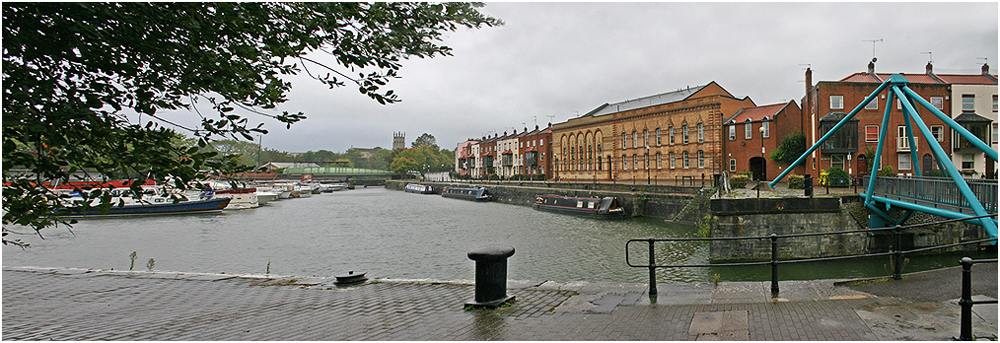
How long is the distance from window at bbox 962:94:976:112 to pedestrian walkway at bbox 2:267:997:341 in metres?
33.2

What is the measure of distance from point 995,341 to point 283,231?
2696cm

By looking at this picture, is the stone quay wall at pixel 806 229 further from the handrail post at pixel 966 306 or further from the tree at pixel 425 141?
the tree at pixel 425 141

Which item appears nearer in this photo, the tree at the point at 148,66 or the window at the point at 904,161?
the tree at the point at 148,66

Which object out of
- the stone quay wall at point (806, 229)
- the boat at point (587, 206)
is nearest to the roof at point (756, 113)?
the boat at point (587, 206)

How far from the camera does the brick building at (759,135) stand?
37.1 meters

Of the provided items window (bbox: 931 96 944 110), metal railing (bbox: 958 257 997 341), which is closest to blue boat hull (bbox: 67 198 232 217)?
metal railing (bbox: 958 257 997 341)

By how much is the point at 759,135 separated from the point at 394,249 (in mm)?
31347

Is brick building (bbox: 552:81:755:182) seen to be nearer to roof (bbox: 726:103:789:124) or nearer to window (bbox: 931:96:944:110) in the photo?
roof (bbox: 726:103:789:124)

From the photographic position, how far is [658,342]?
4.53 meters

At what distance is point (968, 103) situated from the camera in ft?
96.9

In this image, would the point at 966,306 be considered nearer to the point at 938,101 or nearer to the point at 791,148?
the point at 938,101

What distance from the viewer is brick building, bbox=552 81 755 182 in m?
42.0

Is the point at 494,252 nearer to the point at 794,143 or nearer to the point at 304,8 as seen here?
the point at 304,8

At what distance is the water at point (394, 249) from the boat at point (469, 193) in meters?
18.9
